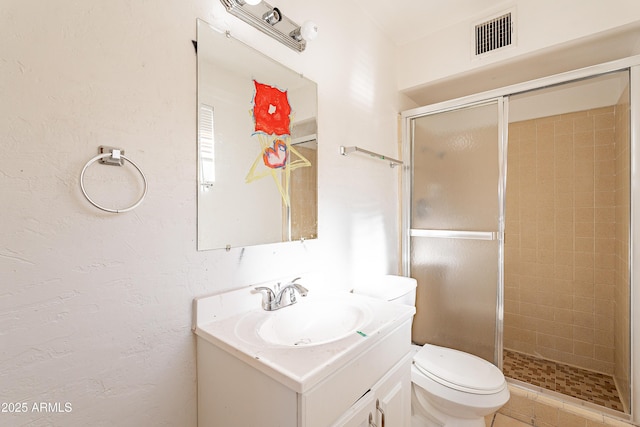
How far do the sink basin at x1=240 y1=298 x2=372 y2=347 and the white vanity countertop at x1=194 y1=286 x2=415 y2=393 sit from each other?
5 centimetres

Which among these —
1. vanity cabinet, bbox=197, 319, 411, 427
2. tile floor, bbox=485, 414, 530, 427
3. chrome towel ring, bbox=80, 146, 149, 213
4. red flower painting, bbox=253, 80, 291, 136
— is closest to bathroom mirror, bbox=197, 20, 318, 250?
red flower painting, bbox=253, 80, 291, 136

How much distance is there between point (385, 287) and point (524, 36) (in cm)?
172

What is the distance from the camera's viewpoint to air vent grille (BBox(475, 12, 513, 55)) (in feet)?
5.78

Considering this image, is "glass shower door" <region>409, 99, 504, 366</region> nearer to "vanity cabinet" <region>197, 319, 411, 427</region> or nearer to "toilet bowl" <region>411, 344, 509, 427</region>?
"toilet bowl" <region>411, 344, 509, 427</region>

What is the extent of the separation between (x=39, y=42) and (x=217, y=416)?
1136 millimetres

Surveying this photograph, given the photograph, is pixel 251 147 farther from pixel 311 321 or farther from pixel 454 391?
pixel 454 391

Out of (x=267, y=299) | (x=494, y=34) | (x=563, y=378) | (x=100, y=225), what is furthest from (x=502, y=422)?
(x=494, y=34)

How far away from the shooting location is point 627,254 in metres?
1.55

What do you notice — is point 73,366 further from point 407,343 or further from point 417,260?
point 417,260

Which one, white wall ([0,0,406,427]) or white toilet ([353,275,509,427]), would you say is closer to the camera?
white wall ([0,0,406,427])

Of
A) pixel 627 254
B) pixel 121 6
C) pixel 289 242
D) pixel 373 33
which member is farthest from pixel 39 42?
pixel 627 254

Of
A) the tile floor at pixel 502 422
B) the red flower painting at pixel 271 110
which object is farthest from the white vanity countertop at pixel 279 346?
the tile floor at pixel 502 422

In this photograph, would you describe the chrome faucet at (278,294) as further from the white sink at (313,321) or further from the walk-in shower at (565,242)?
the walk-in shower at (565,242)

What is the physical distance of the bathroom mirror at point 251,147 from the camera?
1014 millimetres
